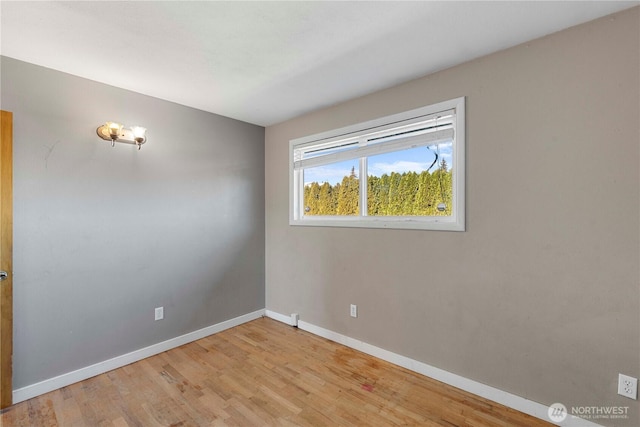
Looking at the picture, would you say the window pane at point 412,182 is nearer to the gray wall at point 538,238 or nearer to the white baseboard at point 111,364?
the gray wall at point 538,238

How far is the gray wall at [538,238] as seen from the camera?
1.61 metres

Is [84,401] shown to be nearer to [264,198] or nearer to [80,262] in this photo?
[80,262]

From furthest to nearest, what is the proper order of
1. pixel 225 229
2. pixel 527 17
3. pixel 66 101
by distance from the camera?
Result: pixel 225 229, pixel 66 101, pixel 527 17

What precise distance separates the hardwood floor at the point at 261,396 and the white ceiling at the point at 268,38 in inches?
97.8

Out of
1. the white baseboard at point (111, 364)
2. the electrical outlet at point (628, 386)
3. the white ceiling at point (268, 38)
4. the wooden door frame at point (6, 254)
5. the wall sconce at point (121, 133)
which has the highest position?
the white ceiling at point (268, 38)

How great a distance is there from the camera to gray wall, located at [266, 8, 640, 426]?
1608 millimetres

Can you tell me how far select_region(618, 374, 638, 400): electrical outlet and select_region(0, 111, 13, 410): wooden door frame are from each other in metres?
3.89

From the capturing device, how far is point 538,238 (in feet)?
6.09

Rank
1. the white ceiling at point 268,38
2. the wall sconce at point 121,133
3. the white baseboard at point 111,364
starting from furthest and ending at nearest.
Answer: the wall sconce at point 121,133
the white baseboard at point 111,364
the white ceiling at point 268,38

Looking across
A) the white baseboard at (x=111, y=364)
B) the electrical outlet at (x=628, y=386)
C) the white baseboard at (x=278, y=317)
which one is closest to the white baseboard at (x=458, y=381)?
the electrical outlet at (x=628, y=386)

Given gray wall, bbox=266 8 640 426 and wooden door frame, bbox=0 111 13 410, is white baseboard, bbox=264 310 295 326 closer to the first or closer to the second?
gray wall, bbox=266 8 640 426

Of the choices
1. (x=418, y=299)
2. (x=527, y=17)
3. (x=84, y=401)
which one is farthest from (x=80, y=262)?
(x=527, y=17)

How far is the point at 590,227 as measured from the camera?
1.68 meters

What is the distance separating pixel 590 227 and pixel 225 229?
3.19 m
